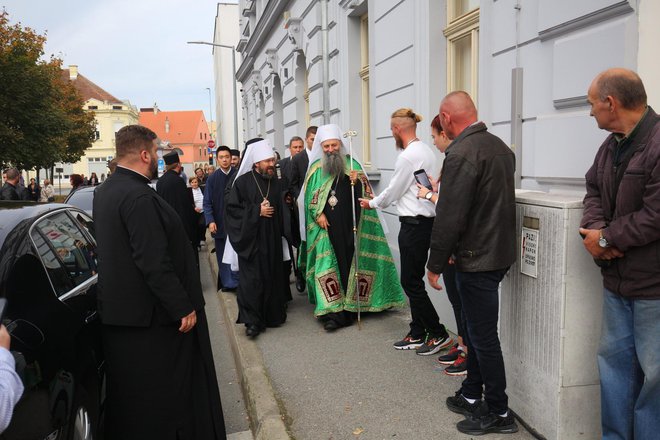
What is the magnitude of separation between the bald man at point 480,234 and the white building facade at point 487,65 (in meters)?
0.60

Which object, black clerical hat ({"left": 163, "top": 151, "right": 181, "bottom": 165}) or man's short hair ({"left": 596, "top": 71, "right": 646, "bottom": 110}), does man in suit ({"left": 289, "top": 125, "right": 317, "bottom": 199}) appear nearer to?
black clerical hat ({"left": 163, "top": 151, "right": 181, "bottom": 165})

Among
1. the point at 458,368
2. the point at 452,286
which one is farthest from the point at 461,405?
the point at 452,286

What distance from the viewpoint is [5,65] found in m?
22.0

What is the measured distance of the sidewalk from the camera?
3.61 metres

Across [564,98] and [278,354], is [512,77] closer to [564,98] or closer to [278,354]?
[564,98]

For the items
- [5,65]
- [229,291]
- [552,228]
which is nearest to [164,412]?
[552,228]

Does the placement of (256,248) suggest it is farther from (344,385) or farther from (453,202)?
(453,202)

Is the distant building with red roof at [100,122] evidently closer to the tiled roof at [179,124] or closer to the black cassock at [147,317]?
the tiled roof at [179,124]

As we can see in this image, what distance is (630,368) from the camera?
275cm

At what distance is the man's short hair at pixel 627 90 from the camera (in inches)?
101

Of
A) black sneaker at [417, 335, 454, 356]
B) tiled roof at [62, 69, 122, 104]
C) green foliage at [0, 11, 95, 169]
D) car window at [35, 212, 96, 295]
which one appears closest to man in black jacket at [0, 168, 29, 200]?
car window at [35, 212, 96, 295]

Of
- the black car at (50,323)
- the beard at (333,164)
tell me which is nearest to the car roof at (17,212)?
the black car at (50,323)

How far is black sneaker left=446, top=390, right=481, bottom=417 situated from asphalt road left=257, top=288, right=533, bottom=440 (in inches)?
1.6

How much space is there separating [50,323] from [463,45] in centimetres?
478
